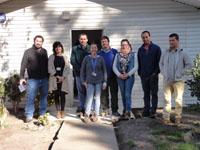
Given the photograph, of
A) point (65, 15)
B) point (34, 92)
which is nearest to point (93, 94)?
point (34, 92)

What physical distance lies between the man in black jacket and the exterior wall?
239cm

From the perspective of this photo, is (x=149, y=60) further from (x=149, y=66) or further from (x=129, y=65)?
(x=129, y=65)

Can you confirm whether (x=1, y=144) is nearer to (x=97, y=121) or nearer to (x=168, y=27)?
(x=97, y=121)

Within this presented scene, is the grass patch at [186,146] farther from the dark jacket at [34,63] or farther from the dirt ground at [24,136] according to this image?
the dark jacket at [34,63]

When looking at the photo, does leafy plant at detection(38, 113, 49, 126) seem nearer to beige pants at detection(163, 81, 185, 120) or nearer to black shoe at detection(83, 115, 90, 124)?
black shoe at detection(83, 115, 90, 124)

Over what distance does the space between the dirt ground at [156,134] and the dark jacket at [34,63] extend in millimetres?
2084

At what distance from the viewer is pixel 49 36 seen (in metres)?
14.0

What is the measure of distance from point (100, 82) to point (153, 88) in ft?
4.06

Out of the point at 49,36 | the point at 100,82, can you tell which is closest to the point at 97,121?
the point at 100,82

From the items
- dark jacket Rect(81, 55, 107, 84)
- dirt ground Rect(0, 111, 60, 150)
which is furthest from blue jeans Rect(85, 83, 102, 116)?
dirt ground Rect(0, 111, 60, 150)

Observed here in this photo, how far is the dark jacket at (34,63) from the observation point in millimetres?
Result: 11516

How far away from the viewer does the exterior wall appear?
13930 millimetres

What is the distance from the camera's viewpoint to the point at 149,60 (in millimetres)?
11547

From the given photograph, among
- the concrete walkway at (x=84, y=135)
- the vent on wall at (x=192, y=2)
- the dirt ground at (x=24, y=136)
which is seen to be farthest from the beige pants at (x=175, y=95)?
the vent on wall at (x=192, y=2)
